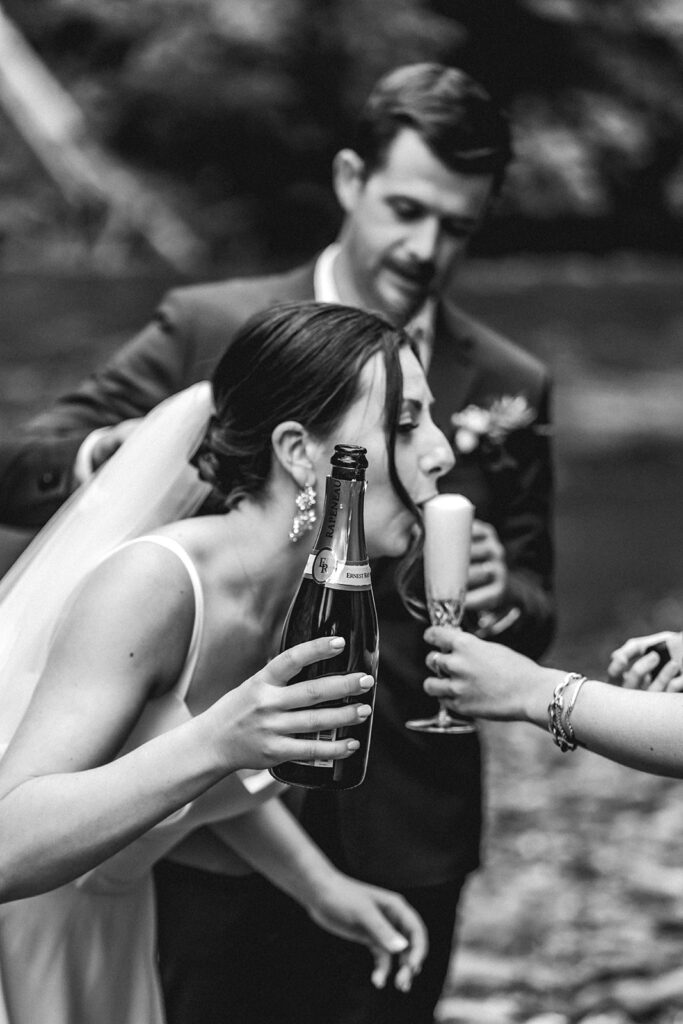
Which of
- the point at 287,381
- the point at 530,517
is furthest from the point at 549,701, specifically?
the point at 530,517

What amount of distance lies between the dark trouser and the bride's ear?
1.14 meters

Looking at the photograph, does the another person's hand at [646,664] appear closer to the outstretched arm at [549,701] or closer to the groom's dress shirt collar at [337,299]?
the outstretched arm at [549,701]

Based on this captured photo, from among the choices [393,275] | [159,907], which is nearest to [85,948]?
[159,907]

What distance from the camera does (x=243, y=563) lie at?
2162 millimetres

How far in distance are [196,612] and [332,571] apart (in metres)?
0.36

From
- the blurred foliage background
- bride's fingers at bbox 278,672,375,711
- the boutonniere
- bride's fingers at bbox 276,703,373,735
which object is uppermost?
bride's fingers at bbox 278,672,375,711

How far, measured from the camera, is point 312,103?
792 centimetres

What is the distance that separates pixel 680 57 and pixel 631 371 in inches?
86.8

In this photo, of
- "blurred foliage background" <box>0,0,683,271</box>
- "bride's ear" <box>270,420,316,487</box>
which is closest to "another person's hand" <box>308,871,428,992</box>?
"bride's ear" <box>270,420,316,487</box>

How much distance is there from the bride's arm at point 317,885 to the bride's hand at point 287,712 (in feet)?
3.05

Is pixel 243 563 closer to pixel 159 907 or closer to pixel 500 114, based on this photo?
pixel 159 907

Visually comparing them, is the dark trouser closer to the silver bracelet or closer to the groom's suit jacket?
the groom's suit jacket

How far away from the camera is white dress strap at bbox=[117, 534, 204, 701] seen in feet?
6.69

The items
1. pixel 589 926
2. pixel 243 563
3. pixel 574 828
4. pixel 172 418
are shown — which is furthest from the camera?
pixel 574 828
